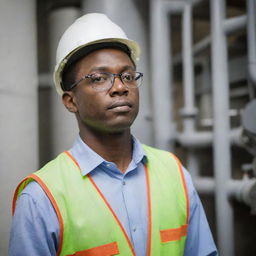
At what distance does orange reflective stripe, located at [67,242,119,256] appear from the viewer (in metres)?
0.88

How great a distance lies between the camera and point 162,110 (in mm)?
1646

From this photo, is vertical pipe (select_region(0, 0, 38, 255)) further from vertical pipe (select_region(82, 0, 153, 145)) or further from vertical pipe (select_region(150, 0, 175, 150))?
vertical pipe (select_region(150, 0, 175, 150))

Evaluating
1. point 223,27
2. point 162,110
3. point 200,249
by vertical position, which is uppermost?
point 223,27

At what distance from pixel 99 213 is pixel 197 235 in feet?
1.16

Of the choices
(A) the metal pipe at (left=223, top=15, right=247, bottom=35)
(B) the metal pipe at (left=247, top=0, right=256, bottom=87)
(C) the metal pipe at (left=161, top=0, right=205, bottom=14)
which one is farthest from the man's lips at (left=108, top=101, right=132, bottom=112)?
(C) the metal pipe at (left=161, top=0, right=205, bottom=14)

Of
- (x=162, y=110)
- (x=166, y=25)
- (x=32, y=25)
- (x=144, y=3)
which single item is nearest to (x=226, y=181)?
(x=162, y=110)

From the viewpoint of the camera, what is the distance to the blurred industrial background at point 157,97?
1.42 meters

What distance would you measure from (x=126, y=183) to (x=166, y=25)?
960mm

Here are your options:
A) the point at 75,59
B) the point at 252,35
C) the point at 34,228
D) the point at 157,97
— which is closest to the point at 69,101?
the point at 75,59

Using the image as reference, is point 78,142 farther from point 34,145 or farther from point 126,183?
point 34,145

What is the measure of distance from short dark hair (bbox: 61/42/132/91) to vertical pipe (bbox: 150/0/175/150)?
56cm

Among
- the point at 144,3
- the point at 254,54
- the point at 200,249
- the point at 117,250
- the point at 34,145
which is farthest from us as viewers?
the point at 144,3

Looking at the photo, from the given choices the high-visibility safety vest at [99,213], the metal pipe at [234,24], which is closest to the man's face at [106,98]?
the high-visibility safety vest at [99,213]

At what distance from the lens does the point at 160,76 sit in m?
1.64
